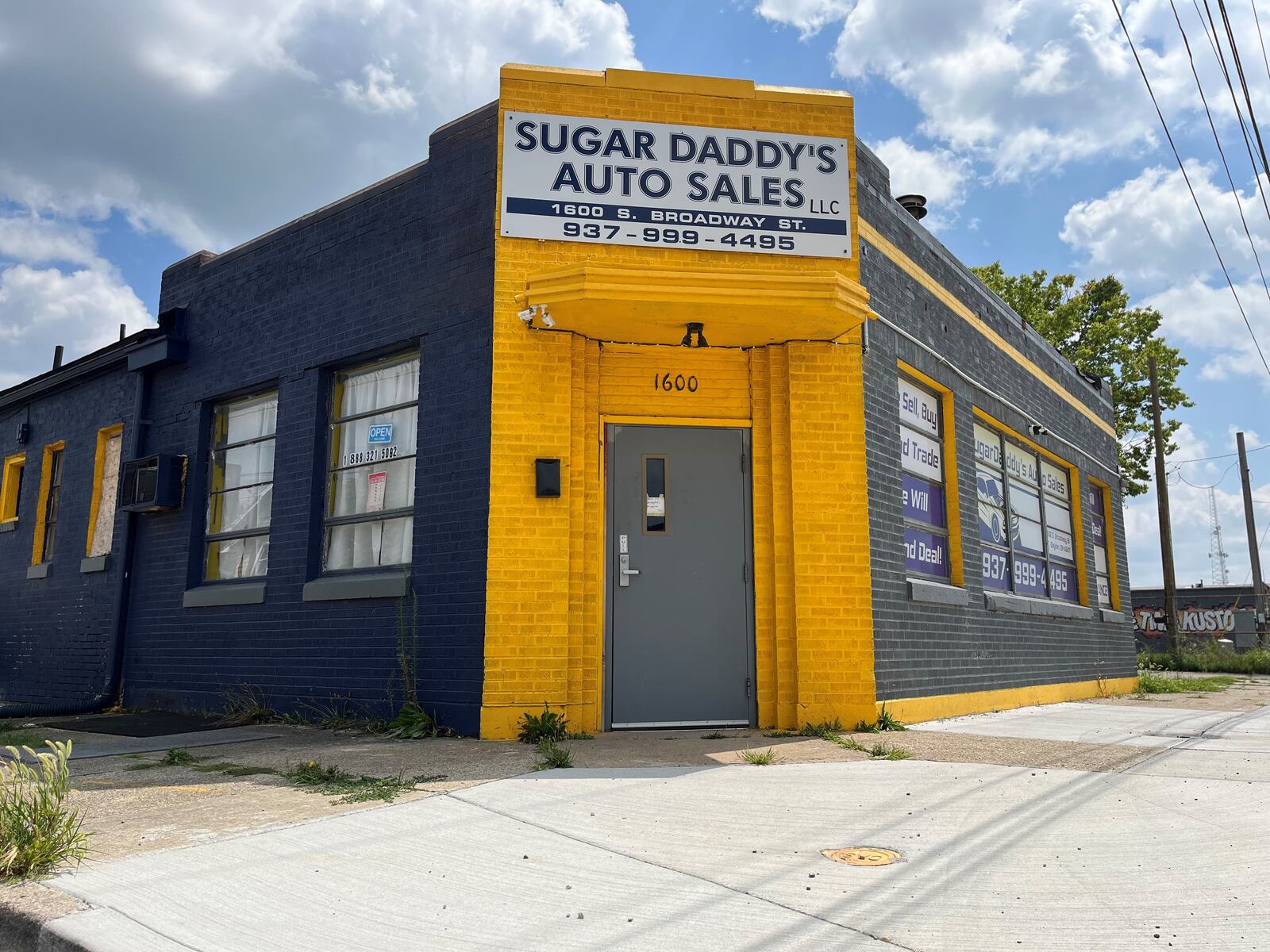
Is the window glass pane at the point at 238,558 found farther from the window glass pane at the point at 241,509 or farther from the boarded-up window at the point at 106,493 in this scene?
the boarded-up window at the point at 106,493

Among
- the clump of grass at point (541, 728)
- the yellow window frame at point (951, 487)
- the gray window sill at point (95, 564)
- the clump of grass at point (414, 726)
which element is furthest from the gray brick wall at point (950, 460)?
the gray window sill at point (95, 564)

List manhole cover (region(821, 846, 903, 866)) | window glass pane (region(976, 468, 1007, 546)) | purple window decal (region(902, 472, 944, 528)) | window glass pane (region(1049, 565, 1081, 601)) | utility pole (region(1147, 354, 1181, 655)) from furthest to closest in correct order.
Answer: utility pole (region(1147, 354, 1181, 655)), window glass pane (region(1049, 565, 1081, 601)), window glass pane (region(976, 468, 1007, 546)), purple window decal (region(902, 472, 944, 528)), manhole cover (region(821, 846, 903, 866))

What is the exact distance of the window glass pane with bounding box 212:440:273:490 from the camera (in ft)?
33.6

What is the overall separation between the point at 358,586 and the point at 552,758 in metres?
3.19

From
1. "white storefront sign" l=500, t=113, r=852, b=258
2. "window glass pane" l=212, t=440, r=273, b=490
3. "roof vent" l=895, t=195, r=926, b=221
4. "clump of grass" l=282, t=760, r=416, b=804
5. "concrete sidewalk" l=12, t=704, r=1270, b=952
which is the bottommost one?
"concrete sidewalk" l=12, t=704, r=1270, b=952

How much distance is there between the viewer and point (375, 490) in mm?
9062

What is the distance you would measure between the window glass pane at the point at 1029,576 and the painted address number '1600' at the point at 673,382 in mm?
6410

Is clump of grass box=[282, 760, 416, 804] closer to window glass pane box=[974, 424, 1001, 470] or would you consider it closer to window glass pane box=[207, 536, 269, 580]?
window glass pane box=[207, 536, 269, 580]

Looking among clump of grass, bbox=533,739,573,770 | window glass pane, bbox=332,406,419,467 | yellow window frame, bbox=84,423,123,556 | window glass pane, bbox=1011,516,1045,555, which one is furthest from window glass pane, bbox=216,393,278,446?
window glass pane, bbox=1011,516,1045,555

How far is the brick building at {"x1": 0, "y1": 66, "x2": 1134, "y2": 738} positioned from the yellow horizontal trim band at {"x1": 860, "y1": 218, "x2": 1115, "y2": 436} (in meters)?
0.07

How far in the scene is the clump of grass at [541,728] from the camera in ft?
23.8

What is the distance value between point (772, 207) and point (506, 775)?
5285 millimetres

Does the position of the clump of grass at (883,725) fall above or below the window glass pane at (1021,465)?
below

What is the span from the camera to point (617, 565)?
7969 mm
